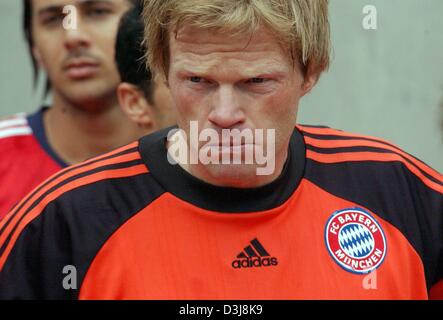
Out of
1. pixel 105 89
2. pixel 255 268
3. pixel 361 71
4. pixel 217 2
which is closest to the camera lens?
pixel 217 2

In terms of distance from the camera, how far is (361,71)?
4.01m

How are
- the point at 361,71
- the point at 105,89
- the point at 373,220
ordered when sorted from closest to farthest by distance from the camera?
the point at 373,220 → the point at 105,89 → the point at 361,71

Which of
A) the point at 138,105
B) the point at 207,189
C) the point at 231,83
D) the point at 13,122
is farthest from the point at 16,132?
the point at 231,83

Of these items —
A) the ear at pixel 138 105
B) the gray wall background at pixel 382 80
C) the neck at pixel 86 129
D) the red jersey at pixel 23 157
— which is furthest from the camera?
the gray wall background at pixel 382 80

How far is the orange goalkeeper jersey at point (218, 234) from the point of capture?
1964mm

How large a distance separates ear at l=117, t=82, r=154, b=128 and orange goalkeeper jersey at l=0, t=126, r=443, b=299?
90 cm

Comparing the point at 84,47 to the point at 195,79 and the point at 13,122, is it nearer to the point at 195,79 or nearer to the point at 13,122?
the point at 13,122

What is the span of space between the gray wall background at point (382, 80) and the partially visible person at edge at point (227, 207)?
1.80 m

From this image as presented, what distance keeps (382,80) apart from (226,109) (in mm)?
2230

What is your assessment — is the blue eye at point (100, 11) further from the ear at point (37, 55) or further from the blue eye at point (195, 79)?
the blue eye at point (195, 79)

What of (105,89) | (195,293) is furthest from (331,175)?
(105,89)

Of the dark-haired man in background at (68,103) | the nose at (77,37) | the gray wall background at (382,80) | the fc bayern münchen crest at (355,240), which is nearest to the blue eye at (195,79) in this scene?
the fc bayern münchen crest at (355,240)
